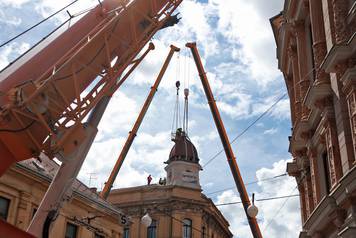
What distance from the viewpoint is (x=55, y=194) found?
9961 millimetres

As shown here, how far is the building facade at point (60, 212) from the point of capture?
18.6m

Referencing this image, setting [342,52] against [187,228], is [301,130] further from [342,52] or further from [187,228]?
→ [187,228]

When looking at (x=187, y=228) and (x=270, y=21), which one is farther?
(x=187, y=228)

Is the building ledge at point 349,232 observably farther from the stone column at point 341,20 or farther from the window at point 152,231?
the window at point 152,231

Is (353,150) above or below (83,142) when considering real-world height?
above

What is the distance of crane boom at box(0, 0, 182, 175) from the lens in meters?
8.92

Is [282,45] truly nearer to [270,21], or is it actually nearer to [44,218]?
[270,21]

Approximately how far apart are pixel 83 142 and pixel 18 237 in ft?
8.62

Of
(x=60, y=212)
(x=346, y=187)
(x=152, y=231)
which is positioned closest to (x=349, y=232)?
(x=346, y=187)

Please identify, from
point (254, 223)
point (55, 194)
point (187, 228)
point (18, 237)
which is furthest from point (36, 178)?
point (187, 228)

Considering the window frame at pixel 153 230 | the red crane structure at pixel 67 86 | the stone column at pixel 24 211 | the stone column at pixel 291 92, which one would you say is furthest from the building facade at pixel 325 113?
the window frame at pixel 153 230

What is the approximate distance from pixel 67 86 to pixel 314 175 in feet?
31.0

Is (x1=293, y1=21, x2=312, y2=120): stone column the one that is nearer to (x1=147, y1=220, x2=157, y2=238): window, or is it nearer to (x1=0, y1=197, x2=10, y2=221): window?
(x1=0, y1=197, x2=10, y2=221): window

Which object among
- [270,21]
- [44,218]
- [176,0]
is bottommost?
[44,218]
